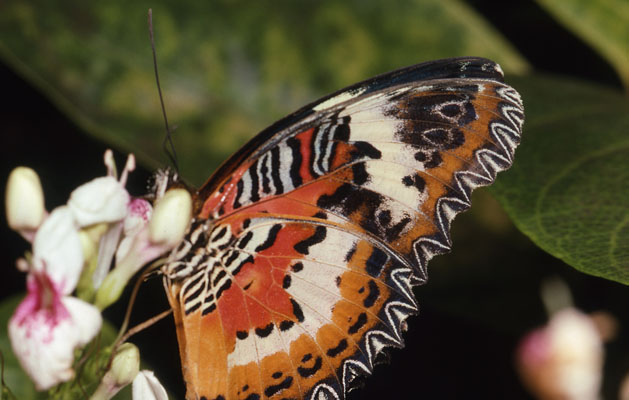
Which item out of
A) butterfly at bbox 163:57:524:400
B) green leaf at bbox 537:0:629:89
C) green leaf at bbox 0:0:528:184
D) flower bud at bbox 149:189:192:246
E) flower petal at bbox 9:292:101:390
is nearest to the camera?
flower petal at bbox 9:292:101:390

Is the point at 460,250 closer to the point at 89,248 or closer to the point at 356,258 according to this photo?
the point at 356,258

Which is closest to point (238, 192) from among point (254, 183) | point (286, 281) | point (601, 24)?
point (254, 183)

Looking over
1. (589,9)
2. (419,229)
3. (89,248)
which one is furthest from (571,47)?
(89,248)

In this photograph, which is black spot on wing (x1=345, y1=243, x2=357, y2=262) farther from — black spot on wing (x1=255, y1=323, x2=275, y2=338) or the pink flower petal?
the pink flower petal

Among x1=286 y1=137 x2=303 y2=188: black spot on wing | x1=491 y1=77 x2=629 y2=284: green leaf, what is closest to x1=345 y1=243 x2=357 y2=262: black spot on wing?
x1=286 y1=137 x2=303 y2=188: black spot on wing

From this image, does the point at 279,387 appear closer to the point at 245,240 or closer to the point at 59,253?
the point at 245,240

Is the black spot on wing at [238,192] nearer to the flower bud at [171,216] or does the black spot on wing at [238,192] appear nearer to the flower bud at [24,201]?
the flower bud at [171,216]
